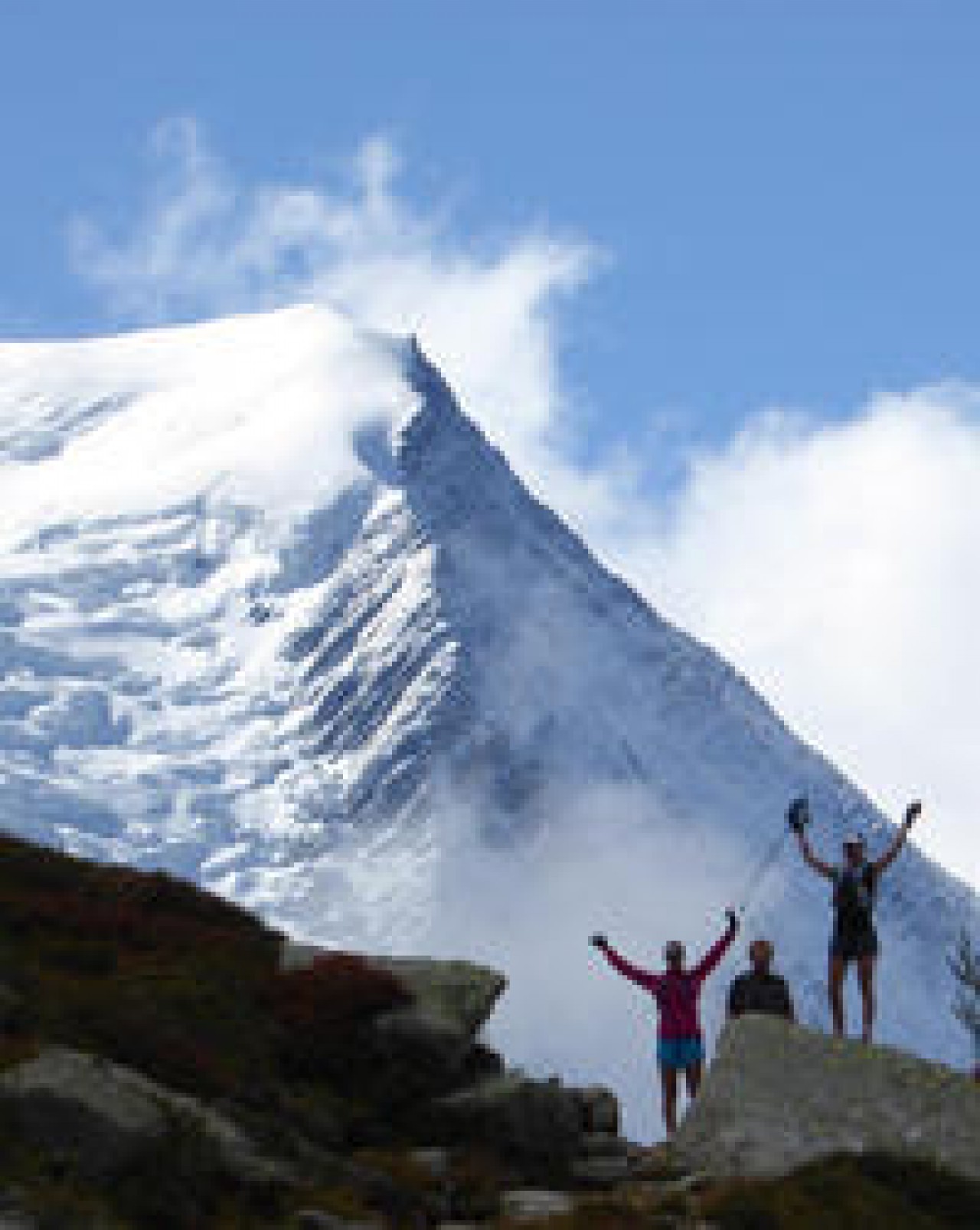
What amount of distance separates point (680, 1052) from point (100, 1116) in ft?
29.2

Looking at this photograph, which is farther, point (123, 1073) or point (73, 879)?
point (73, 879)

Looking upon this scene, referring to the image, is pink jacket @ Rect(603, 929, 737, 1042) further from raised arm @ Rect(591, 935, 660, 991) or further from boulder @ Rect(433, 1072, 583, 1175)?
boulder @ Rect(433, 1072, 583, 1175)

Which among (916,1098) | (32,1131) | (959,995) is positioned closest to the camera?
(32,1131)

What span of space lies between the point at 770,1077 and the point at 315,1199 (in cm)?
564

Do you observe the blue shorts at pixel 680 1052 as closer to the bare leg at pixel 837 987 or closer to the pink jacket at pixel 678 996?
the pink jacket at pixel 678 996

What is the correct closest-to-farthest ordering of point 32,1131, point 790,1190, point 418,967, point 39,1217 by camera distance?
point 39,1217
point 32,1131
point 790,1190
point 418,967

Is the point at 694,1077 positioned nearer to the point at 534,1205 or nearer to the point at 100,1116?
the point at 534,1205

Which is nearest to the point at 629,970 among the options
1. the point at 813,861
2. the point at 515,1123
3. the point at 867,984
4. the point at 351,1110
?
the point at 515,1123

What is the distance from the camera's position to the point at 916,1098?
84.7 ft

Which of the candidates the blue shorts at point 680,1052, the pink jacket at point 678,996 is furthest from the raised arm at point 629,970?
→ the blue shorts at point 680,1052

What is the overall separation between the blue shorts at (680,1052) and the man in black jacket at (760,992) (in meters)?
0.53

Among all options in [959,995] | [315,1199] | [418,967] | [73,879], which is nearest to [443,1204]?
[315,1199]

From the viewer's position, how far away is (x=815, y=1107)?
25.9 metres

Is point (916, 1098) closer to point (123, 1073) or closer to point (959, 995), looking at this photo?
point (123, 1073)
